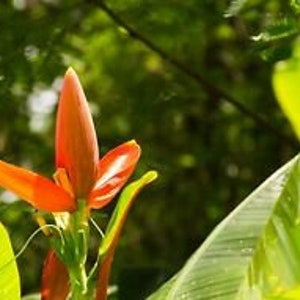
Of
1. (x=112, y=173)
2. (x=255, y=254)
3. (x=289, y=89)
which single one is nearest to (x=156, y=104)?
(x=112, y=173)

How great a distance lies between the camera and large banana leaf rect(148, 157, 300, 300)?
72 cm

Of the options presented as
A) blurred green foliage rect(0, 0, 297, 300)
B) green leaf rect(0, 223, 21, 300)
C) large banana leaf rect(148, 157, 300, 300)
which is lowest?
blurred green foliage rect(0, 0, 297, 300)

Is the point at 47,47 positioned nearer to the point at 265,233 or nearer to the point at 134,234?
the point at 265,233

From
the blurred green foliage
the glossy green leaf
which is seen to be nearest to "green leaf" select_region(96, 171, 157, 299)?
the glossy green leaf

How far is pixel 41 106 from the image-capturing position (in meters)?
2.83

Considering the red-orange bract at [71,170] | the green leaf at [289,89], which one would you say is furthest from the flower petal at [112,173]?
the green leaf at [289,89]

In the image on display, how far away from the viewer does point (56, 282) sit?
1.00m

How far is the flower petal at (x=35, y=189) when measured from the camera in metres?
0.94

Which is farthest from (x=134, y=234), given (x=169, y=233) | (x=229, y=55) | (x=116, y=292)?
(x=116, y=292)

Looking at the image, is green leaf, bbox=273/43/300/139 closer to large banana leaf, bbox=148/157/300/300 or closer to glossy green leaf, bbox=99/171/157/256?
large banana leaf, bbox=148/157/300/300

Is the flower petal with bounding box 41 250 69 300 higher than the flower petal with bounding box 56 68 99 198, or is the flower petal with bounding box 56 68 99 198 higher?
the flower petal with bounding box 56 68 99 198

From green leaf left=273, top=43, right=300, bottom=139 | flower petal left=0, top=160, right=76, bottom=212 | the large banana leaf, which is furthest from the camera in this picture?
flower petal left=0, top=160, right=76, bottom=212

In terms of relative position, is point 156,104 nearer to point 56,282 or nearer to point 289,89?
point 56,282

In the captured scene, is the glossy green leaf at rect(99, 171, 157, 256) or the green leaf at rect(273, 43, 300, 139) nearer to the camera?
the green leaf at rect(273, 43, 300, 139)
